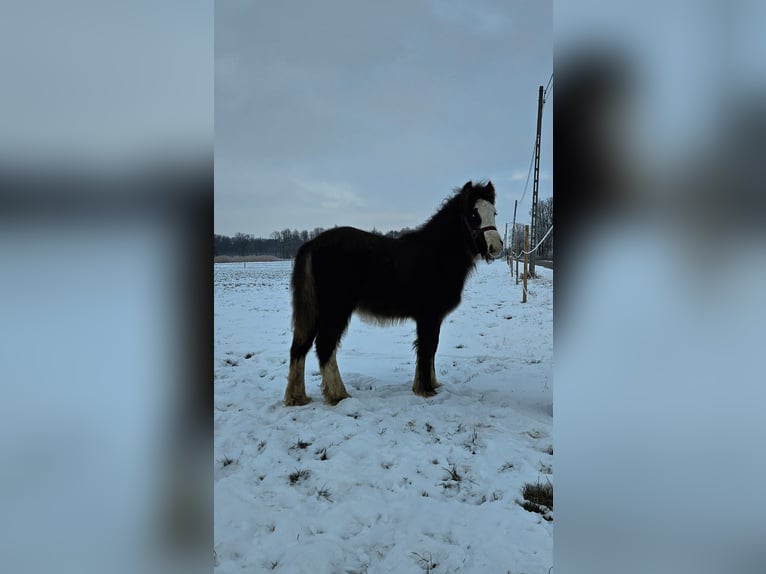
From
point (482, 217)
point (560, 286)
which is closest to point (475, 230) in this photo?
point (482, 217)

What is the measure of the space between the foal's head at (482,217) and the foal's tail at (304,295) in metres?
1.24

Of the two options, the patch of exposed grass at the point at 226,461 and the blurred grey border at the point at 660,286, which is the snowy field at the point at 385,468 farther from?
the blurred grey border at the point at 660,286

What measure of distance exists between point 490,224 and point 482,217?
0.08m

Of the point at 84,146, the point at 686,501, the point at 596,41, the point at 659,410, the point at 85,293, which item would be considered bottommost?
the point at 686,501

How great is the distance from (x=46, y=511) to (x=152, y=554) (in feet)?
0.48

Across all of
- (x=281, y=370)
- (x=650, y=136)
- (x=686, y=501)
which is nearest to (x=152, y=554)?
(x=686, y=501)

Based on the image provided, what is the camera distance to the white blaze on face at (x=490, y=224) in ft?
8.93

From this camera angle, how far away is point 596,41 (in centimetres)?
53

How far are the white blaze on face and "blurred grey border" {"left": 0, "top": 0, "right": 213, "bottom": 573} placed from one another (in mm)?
2364

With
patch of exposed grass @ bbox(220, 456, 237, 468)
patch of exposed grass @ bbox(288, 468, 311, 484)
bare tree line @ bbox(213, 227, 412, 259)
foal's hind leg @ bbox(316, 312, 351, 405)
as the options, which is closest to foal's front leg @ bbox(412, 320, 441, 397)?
foal's hind leg @ bbox(316, 312, 351, 405)

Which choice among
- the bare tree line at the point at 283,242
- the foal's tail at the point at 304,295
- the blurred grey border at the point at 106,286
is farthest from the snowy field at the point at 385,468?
the blurred grey border at the point at 106,286

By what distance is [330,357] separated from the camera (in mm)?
2764

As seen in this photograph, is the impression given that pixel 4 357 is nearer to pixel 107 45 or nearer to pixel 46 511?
pixel 46 511

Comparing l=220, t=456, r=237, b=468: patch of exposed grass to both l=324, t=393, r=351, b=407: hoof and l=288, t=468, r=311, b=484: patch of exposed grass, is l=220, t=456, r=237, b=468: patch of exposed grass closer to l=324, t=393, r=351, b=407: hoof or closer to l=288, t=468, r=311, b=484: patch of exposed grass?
l=288, t=468, r=311, b=484: patch of exposed grass
